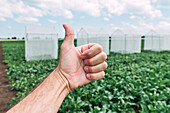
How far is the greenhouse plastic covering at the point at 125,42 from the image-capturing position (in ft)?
51.8

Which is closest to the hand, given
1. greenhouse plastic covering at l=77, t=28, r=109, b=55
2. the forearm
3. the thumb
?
the thumb

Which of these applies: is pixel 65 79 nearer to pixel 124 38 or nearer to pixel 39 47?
pixel 39 47

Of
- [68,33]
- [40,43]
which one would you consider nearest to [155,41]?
[40,43]

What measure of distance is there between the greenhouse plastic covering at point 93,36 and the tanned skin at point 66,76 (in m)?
12.0

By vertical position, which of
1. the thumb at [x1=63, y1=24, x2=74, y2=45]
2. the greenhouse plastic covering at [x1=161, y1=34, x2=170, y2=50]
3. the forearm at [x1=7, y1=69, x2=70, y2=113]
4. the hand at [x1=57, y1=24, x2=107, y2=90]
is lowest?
the forearm at [x1=7, y1=69, x2=70, y2=113]

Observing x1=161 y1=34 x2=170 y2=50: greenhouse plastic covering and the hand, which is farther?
x1=161 y1=34 x2=170 y2=50: greenhouse plastic covering

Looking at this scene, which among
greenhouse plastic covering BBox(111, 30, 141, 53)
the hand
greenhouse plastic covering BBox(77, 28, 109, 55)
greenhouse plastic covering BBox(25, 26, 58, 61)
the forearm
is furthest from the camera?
greenhouse plastic covering BBox(111, 30, 141, 53)

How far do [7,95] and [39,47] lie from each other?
21.4ft

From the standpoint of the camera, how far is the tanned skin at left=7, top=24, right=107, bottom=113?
4.73ft

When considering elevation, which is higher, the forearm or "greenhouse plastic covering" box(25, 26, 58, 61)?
"greenhouse plastic covering" box(25, 26, 58, 61)

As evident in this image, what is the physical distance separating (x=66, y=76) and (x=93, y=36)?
40.7 feet

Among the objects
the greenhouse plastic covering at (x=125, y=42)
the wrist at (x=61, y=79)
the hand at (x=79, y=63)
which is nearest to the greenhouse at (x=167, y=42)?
the greenhouse plastic covering at (x=125, y=42)

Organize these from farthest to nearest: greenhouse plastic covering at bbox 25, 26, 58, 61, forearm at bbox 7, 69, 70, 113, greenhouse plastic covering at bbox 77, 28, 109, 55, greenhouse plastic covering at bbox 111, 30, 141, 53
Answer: greenhouse plastic covering at bbox 111, 30, 141, 53 < greenhouse plastic covering at bbox 77, 28, 109, 55 < greenhouse plastic covering at bbox 25, 26, 58, 61 < forearm at bbox 7, 69, 70, 113

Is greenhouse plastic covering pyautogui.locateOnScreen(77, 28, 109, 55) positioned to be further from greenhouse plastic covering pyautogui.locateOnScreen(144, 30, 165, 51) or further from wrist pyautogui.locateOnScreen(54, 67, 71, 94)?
wrist pyautogui.locateOnScreen(54, 67, 71, 94)
